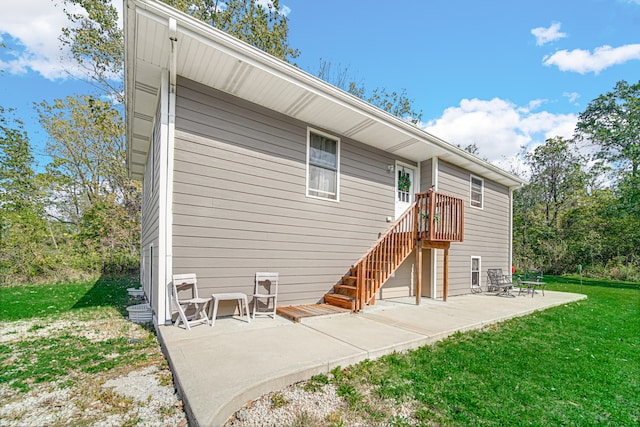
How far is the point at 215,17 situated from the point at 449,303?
13.3 metres

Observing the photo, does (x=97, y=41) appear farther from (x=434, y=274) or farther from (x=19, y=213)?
(x=434, y=274)

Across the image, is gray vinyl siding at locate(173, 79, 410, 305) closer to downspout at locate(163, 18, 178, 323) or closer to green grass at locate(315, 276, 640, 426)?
downspout at locate(163, 18, 178, 323)

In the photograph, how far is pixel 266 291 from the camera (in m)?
5.12

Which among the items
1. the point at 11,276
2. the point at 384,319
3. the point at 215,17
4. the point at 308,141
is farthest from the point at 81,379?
the point at 215,17

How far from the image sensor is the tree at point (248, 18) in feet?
39.8

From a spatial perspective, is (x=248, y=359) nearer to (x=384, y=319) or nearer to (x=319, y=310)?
(x=319, y=310)

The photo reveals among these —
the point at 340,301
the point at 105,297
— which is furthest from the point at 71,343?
the point at 105,297

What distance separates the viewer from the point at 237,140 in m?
4.91

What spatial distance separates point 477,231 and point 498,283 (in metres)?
1.57

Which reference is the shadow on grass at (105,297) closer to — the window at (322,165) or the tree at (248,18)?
the window at (322,165)

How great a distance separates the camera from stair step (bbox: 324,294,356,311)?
534 cm

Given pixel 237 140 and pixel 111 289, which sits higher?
pixel 237 140

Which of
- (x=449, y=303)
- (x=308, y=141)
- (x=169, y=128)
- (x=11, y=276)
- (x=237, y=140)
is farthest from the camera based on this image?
(x=11, y=276)

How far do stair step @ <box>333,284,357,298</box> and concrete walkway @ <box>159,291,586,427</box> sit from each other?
1.42ft
